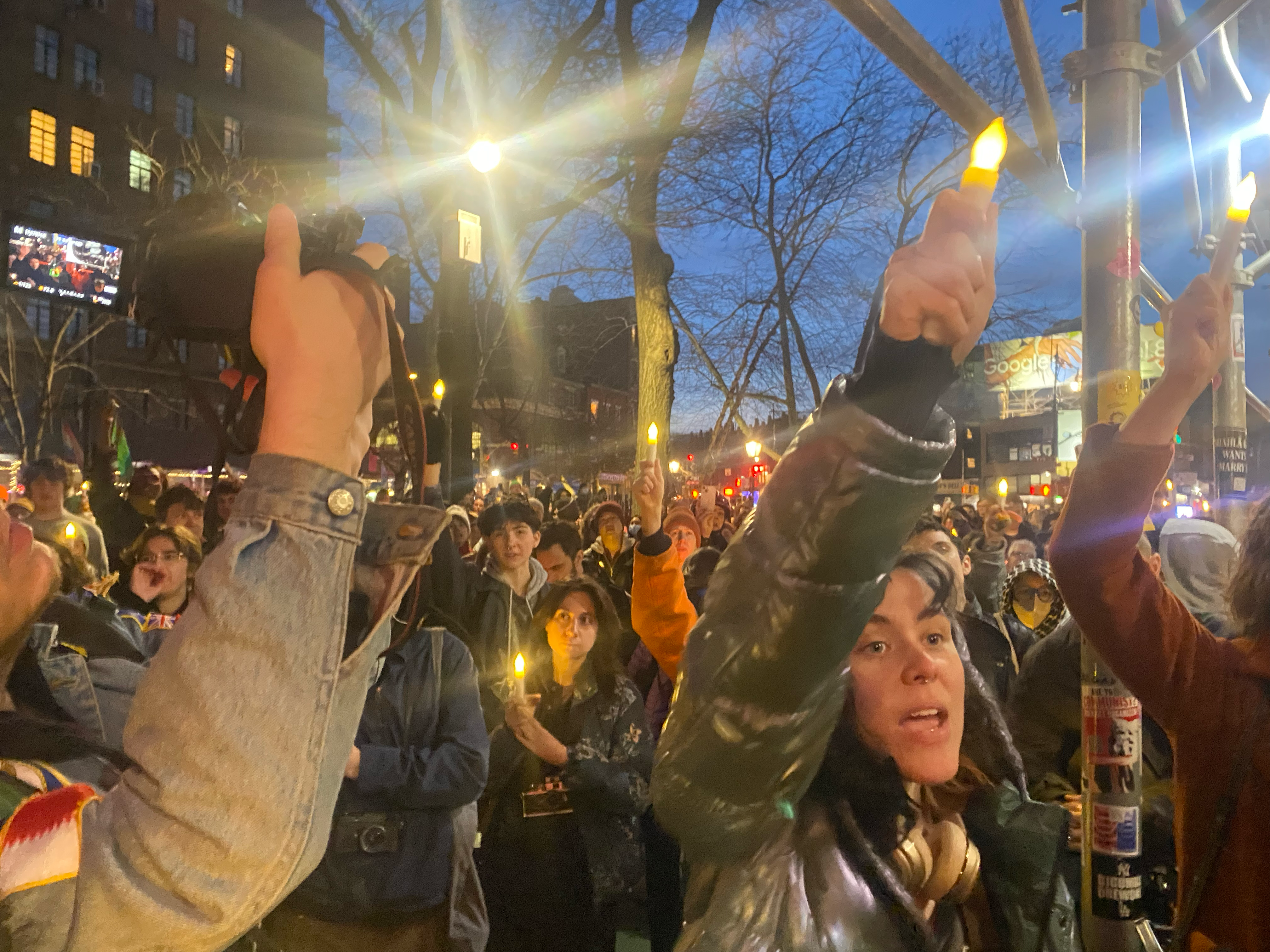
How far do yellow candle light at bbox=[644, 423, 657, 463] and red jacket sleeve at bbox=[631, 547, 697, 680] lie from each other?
1.05ft

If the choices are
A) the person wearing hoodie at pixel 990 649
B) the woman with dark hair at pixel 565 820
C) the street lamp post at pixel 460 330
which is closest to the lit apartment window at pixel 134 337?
the street lamp post at pixel 460 330

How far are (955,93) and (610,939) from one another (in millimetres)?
3591

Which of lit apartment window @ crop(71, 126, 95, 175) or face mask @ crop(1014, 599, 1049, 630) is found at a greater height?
lit apartment window @ crop(71, 126, 95, 175)

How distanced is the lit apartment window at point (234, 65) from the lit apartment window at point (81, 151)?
8.34m

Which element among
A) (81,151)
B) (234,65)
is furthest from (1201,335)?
(234,65)

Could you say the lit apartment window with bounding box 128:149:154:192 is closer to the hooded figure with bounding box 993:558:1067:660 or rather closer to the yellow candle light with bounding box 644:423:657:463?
the hooded figure with bounding box 993:558:1067:660

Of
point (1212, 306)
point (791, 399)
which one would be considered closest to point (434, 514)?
point (1212, 306)

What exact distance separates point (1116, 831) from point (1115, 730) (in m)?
0.26

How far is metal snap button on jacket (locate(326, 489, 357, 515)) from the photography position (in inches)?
41.5

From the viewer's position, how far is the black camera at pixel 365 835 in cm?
313

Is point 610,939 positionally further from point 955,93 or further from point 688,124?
point 688,124

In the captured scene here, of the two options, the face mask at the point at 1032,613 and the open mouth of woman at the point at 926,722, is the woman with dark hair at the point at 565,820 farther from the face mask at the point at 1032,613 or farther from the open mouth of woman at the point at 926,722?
the face mask at the point at 1032,613

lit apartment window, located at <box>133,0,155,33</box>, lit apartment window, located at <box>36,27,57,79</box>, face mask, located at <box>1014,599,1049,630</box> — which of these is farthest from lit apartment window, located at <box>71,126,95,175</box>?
face mask, located at <box>1014,599,1049,630</box>

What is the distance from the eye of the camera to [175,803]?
37.6 inches
